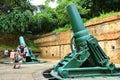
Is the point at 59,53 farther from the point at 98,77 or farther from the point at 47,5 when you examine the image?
the point at 98,77

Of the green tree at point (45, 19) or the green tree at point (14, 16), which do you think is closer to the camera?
the green tree at point (14, 16)

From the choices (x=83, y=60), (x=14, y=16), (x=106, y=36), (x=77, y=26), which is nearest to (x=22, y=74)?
(x=83, y=60)

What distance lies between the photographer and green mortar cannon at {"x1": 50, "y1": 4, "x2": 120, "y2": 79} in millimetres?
9133

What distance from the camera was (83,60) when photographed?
9.47 meters

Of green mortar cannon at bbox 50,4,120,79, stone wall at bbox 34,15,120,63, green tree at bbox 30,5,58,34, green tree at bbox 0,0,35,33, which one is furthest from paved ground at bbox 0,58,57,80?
green tree at bbox 30,5,58,34

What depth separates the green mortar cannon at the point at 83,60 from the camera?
30.0 feet

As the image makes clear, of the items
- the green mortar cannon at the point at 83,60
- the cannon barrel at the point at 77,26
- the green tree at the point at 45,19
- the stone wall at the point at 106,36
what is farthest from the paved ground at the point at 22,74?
the green tree at the point at 45,19

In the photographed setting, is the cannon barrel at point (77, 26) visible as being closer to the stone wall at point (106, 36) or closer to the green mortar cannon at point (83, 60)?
the green mortar cannon at point (83, 60)

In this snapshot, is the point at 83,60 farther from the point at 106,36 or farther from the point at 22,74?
the point at 106,36

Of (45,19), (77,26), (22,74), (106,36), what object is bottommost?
(22,74)

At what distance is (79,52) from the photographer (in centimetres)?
950

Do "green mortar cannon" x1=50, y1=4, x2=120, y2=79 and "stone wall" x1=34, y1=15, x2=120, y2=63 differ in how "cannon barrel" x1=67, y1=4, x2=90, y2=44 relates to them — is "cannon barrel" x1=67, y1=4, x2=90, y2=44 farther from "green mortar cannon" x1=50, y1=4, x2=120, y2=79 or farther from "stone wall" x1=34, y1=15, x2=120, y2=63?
"stone wall" x1=34, y1=15, x2=120, y2=63

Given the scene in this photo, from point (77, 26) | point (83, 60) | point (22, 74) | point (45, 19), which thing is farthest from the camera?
point (45, 19)

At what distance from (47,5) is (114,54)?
17428mm
